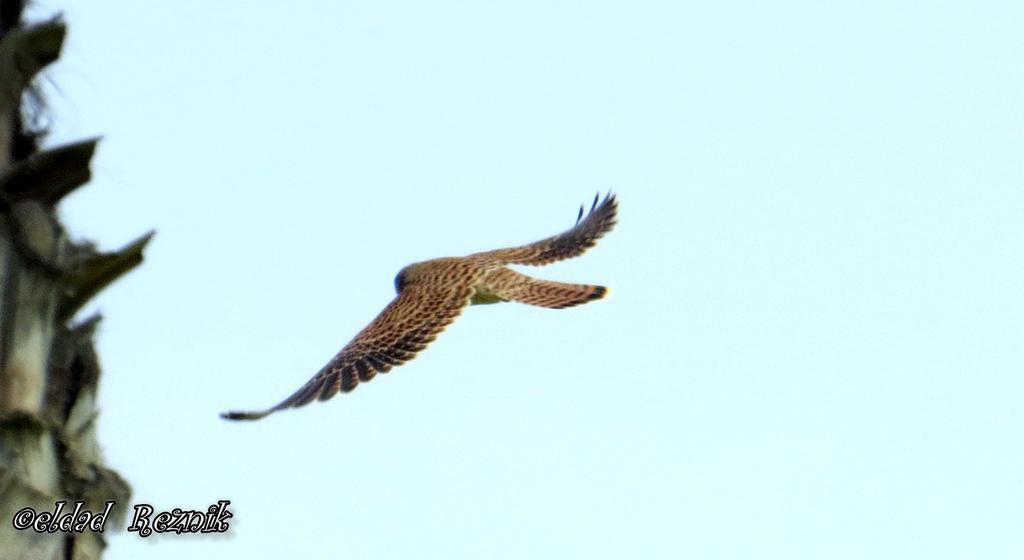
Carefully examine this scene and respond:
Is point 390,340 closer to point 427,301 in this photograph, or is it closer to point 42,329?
point 427,301

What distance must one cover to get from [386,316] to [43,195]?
16.6 ft

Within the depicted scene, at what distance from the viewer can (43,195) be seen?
5.38 metres

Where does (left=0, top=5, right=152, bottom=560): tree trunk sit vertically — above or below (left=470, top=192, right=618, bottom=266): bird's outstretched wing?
below

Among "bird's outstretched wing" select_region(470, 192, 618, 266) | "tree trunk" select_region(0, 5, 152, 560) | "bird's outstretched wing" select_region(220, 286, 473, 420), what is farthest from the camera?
"bird's outstretched wing" select_region(470, 192, 618, 266)

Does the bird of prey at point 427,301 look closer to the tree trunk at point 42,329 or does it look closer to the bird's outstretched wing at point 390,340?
the bird's outstretched wing at point 390,340

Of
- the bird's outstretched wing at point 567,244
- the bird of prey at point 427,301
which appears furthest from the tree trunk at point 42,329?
the bird's outstretched wing at point 567,244

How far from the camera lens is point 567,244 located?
13.2 meters

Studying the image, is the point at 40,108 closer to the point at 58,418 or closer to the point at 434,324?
the point at 58,418

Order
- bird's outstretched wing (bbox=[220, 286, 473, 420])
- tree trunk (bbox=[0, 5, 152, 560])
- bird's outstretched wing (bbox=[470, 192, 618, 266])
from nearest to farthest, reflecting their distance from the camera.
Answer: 1. tree trunk (bbox=[0, 5, 152, 560])
2. bird's outstretched wing (bbox=[220, 286, 473, 420])
3. bird's outstretched wing (bbox=[470, 192, 618, 266])

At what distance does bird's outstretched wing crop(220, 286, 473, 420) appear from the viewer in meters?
9.12

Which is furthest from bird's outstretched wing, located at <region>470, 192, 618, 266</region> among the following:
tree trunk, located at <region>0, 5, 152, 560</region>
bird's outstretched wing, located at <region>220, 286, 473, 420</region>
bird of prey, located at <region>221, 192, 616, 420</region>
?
tree trunk, located at <region>0, 5, 152, 560</region>

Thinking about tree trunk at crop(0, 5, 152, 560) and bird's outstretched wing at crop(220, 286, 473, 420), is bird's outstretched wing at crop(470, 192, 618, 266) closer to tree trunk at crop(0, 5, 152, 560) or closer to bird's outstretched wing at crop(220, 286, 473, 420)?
bird's outstretched wing at crop(220, 286, 473, 420)

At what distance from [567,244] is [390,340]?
3512mm

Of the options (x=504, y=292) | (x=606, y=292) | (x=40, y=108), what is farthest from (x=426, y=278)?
(x=40, y=108)
